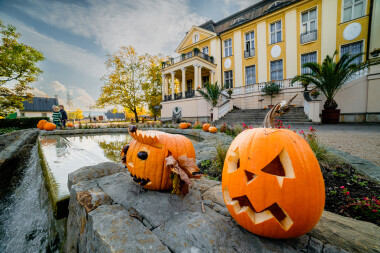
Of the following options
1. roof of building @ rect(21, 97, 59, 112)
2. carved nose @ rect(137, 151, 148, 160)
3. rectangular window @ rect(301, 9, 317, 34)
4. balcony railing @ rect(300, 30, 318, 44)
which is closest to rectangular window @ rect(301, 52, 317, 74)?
balcony railing @ rect(300, 30, 318, 44)

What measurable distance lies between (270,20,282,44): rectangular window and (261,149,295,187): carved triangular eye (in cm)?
1783

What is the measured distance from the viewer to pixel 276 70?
47.4 ft

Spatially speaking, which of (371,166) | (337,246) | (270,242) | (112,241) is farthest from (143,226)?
(371,166)

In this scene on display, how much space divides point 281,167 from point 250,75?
17179mm

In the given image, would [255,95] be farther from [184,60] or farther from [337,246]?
[337,246]

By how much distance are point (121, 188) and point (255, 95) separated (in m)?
15.0

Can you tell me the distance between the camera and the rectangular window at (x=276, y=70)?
1430 cm

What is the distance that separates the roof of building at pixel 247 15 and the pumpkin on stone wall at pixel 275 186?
61.2ft

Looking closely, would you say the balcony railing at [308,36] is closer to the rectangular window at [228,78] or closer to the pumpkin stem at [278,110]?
the rectangular window at [228,78]

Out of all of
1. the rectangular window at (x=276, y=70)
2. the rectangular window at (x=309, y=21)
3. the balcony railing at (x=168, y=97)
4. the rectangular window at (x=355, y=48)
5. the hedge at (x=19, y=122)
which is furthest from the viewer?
the balcony railing at (x=168, y=97)

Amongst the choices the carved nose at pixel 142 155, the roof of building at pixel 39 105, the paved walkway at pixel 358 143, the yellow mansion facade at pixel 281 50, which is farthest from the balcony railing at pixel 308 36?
the roof of building at pixel 39 105

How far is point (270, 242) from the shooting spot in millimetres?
821

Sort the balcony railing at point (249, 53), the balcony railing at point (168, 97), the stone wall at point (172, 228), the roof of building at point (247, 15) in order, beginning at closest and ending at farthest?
1. the stone wall at point (172, 228)
2. the roof of building at point (247, 15)
3. the balcony railing at point (249, 53)
4. the balcony railing at point (168, 97)

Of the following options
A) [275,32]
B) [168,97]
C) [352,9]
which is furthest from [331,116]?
[168,97]
